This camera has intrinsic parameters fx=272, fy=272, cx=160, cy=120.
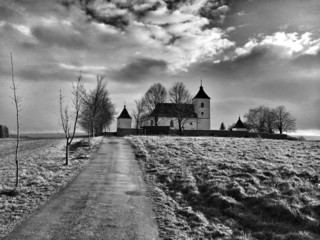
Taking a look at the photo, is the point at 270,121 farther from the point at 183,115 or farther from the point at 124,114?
the point at 124,114

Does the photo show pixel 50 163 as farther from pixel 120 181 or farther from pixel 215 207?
pixel 215 207

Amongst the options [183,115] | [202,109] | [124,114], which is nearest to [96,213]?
[183,115]

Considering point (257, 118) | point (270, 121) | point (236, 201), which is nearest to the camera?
point (236, 201)

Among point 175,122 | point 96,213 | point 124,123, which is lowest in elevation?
point 96,213

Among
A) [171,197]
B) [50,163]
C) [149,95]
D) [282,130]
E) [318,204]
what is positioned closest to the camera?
[318,204]

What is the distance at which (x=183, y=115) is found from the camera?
215ft

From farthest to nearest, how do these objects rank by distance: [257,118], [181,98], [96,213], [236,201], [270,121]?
1. [257,118]
2. [270,121]
3. [181,98]
4. [236,201]
5. [96,213]

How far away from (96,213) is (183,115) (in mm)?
58008

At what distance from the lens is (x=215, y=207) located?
9.30 meters

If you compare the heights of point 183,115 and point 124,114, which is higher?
point 124,114

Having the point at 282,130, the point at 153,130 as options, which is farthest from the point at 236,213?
the point at 282,130

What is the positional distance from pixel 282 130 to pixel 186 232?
87.9 m

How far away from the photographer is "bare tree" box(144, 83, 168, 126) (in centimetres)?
7447

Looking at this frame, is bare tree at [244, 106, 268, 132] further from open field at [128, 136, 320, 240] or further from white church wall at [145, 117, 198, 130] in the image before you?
open field at [128, 136, 320, 240]
